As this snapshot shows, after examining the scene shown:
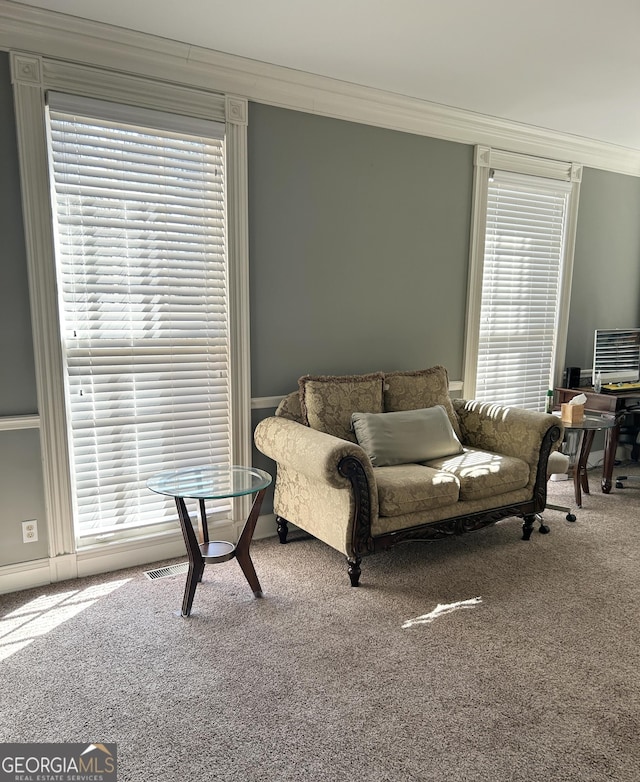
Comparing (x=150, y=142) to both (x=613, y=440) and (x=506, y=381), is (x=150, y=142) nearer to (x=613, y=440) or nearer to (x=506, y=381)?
(x=506, y=381)

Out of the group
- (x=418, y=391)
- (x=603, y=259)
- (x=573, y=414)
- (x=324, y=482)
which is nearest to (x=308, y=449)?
(x=324, y=482)

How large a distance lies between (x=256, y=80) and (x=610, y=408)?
11.5 ft

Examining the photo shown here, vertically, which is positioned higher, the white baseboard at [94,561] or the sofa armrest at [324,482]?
the sofa armrest at [324,482]

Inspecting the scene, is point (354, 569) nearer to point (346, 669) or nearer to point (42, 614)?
point (346, 669)

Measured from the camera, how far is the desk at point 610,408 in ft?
14.9

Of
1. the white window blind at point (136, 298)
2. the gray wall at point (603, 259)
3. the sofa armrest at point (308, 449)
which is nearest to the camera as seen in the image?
the sofa armrest at point (308, 449)

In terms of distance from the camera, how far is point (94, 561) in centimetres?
312

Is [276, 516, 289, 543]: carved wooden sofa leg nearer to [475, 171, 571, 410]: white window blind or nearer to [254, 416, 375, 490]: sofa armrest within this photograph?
[254, 416, 375, 490]: sofa armrest

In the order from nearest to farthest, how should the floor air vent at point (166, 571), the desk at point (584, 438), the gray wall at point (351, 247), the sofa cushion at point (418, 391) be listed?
the floor air vent at point (166, 571), the gray wall at point (351, 247), the sofa cushion at point (418, 391), the desk at point (584, 438)

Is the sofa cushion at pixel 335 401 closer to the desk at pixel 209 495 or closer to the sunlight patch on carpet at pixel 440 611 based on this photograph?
the desk at pixel 209 495

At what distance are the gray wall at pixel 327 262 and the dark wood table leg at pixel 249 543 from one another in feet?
2.54

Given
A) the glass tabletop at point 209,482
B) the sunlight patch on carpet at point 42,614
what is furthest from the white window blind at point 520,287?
the sunlight patch on carpet at point 42,614

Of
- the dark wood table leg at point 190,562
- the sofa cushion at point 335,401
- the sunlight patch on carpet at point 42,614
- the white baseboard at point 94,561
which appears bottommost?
the sunlight patch on carpet at point 42,614

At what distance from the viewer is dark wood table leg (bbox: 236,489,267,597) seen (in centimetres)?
282
